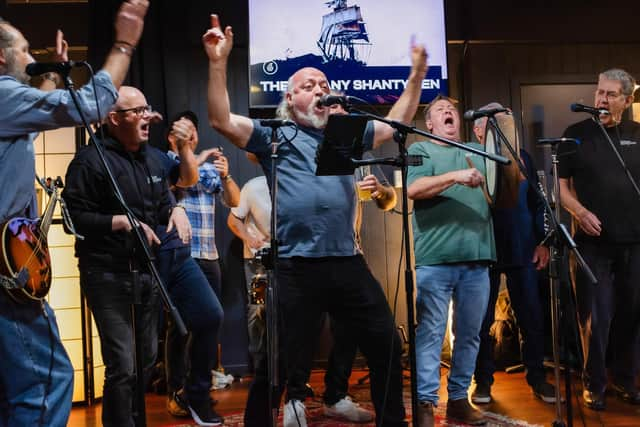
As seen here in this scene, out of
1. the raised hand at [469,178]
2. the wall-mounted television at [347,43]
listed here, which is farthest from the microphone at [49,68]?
the wall-mounted television at [347,43]

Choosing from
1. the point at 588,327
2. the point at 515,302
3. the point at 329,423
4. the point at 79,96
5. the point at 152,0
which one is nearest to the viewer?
the point at 79,96

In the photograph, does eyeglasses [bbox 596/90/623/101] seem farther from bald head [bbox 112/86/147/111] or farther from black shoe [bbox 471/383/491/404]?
bald head [bbox 112/86/147/111]

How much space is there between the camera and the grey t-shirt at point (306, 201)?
130 inches

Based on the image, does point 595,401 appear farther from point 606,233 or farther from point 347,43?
point 347,43

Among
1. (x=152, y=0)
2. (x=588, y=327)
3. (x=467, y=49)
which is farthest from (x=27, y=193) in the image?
(x=467, y=49)

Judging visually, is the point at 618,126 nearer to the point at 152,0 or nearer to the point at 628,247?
the point at 628,247

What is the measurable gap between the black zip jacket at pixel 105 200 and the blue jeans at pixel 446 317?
153 centimetres

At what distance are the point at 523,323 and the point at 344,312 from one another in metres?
2.33

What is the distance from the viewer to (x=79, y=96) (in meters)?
2.48

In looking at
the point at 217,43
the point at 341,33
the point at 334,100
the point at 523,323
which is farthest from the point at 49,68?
the point at 341,33

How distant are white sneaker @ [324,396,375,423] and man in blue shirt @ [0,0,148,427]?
2.23 m

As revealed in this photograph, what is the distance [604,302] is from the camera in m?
4.75

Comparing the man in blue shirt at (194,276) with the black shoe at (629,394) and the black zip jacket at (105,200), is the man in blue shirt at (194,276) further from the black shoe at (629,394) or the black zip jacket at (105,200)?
the black shoe at (629,394)

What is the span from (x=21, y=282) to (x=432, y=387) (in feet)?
7.60
